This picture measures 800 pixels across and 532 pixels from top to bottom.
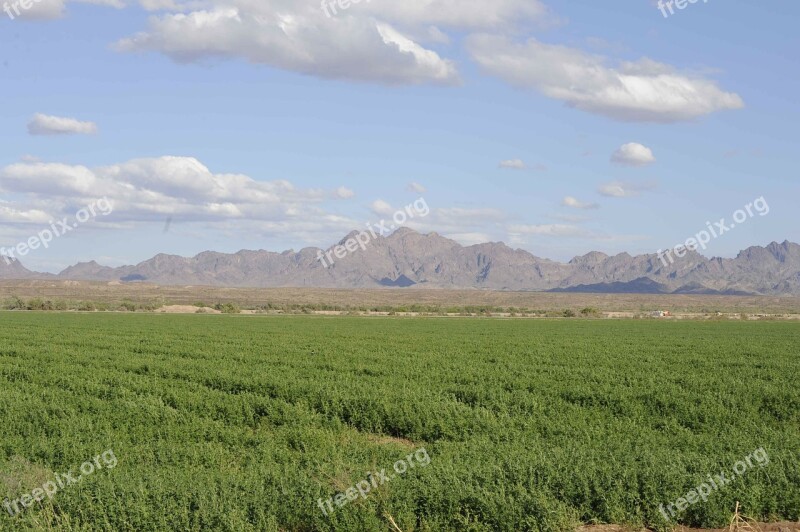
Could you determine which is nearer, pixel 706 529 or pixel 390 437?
pixel 706 529

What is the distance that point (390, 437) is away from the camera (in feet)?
49.8

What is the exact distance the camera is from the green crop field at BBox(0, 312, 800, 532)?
29.1ft

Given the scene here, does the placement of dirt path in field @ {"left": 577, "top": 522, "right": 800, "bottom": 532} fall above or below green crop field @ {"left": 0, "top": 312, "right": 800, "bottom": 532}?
below

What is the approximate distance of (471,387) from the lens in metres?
19.5

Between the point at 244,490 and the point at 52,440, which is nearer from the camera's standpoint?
the point at 244,490

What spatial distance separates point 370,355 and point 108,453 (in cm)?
1716

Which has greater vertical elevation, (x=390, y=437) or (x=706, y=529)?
(x=706, y=529)

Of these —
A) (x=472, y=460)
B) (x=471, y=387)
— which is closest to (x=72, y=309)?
(x=471, y=387)

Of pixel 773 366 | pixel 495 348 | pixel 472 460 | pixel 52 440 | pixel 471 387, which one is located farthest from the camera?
pixel 495 348

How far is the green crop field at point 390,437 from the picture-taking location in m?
8.88

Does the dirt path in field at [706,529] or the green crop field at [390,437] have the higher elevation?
the green crop field at [390,437]

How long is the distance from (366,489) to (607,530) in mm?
2964

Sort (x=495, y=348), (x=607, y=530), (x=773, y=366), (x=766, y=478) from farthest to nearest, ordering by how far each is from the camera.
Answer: (x=495, y=348) < (x=773, y=366) < (x=766, y=478) < (x=607, y=530)

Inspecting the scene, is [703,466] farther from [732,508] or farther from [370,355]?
[370,355]
